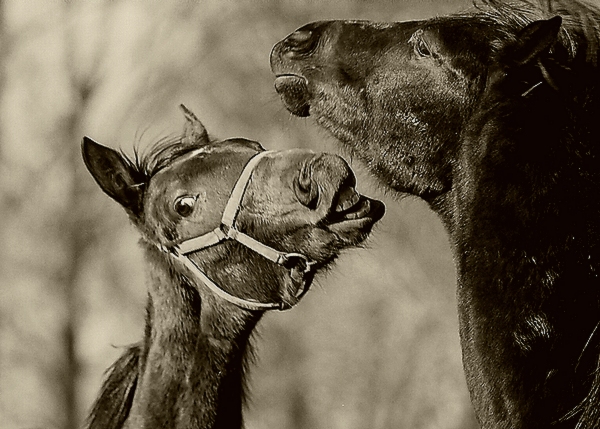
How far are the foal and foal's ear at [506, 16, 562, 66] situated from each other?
37 centimetres

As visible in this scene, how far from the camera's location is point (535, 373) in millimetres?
1386

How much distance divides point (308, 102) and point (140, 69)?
2.99ft

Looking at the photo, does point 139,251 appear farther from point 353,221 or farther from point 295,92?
point 353,221

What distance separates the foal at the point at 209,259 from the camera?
141cm

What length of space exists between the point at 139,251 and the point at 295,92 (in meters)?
0.72

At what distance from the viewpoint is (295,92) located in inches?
67.5

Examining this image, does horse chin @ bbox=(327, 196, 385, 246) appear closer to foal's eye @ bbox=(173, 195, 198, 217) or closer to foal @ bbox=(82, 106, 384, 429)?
foal @ bbox=(82, 106, 384, 429)

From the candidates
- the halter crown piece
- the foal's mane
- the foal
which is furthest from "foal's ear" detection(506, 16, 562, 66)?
the foal's mane

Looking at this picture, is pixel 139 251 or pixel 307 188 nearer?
pixel 307 188

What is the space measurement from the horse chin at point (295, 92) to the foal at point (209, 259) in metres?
0.28

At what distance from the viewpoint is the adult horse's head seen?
60.4 inches

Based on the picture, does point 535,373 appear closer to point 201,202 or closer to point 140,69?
point 201,202

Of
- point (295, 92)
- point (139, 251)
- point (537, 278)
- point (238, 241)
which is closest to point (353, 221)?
point (238, 241)

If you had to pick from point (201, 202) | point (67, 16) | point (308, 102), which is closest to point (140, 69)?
point (67, 16)
